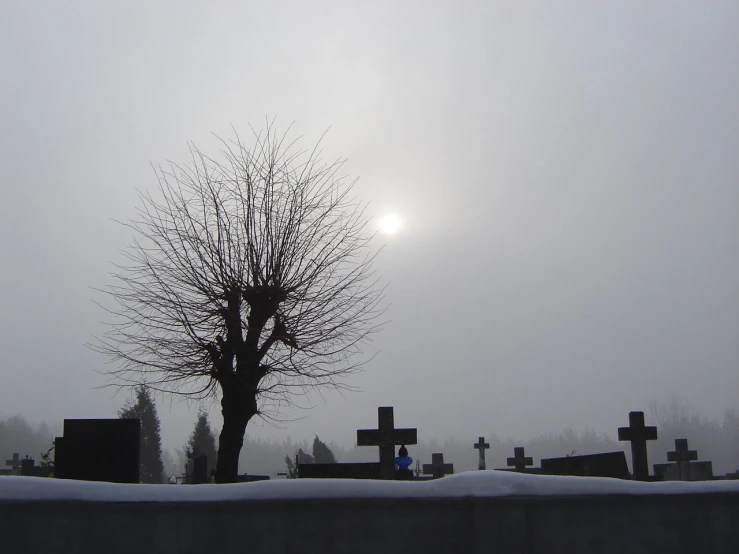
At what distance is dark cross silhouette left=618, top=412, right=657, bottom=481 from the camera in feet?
44.2

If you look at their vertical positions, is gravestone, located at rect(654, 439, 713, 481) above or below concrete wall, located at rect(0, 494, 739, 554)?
below

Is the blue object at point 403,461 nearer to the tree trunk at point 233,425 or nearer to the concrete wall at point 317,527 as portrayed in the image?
the tree trunk at point 233,425

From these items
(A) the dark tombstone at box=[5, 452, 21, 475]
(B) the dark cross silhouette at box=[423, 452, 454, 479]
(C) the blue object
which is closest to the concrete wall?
(C) the blue object

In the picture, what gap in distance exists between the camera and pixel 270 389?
10273 mm

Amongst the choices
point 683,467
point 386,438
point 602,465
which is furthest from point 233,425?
point 683,467

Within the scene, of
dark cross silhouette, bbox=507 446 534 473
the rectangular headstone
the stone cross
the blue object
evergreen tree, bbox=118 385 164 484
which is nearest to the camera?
the blue object

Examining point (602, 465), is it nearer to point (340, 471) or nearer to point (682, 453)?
point (340, 471)

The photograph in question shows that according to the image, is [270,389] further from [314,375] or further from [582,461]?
[582,461]

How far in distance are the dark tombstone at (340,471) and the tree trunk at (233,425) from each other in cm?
181

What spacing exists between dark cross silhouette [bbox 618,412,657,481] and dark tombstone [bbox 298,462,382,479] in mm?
5277

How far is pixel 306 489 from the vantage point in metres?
5.17

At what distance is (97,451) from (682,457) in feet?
47.1

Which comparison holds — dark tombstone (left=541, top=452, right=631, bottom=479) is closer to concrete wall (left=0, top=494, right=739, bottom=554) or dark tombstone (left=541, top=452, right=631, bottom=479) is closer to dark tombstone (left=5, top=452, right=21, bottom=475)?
concrete wall (left=0, top=494, right=739, bottom=554)

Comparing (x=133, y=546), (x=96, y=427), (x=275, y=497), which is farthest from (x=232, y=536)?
(x=96, y=427)
